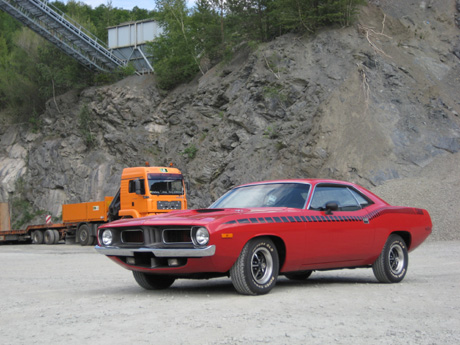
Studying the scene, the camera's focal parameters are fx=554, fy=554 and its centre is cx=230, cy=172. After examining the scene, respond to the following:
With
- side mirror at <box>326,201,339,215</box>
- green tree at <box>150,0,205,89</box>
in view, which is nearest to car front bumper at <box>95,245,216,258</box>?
side mirror at <box>326,201,339,215</box>

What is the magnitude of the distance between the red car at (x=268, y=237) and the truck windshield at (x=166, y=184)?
14796 millimetres

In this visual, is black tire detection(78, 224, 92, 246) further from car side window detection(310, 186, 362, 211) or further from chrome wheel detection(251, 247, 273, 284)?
chrome wheel detection(251, 247, 273, 284)

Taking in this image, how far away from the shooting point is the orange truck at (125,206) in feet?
75.9

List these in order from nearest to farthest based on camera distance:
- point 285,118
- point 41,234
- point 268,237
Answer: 1. point 268,237
2. point 285,118
3. point 41,234

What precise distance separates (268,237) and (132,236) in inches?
73.3

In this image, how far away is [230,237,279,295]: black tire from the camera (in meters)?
6.79

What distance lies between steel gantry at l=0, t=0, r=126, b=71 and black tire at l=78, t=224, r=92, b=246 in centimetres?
1808

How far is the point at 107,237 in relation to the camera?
25.8ft

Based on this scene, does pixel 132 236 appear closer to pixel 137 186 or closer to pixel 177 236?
pixel 177 236

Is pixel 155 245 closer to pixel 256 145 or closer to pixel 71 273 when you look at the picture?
pixel 71 273

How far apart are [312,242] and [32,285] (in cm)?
501

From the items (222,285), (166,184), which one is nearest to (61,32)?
(166,184)

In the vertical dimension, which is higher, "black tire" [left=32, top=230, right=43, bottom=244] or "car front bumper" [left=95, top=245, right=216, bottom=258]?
"car front bumper" [left=95, top=245, right=216, bottom=258]

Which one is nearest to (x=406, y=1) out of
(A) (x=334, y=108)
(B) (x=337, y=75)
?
(B) (x=337, y=75)
